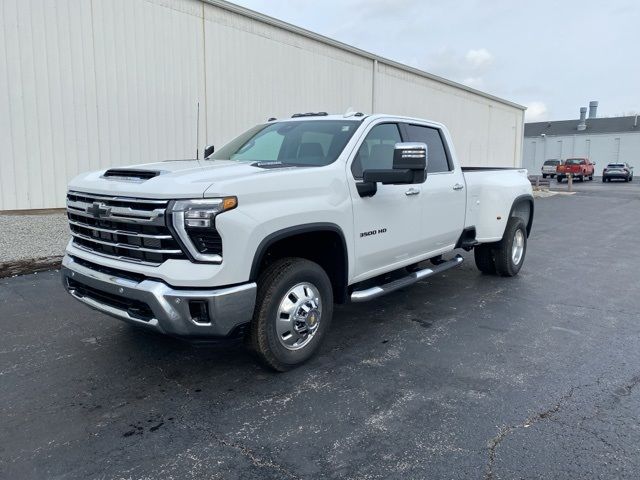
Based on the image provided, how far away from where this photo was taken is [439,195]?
531cm

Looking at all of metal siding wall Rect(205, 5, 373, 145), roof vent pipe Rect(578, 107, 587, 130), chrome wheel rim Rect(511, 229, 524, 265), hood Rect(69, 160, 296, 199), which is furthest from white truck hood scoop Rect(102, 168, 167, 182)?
roof vent pipe Rect(578, 107, 587, 130)

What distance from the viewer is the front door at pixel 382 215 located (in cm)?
425

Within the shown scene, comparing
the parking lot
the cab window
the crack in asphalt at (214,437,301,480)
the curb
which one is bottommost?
the crack in asphalt at (214,437,301,480)

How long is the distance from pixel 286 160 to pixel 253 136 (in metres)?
0.89

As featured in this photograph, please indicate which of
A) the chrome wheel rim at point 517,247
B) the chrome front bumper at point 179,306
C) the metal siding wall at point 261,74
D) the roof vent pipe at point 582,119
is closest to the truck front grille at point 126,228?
the chrome front bumper at point 179,306

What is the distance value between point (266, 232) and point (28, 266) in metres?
5.13

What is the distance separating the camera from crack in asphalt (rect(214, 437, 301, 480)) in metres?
2.67

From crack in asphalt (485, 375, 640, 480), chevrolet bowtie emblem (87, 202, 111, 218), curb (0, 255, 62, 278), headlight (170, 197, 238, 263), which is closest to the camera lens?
crack in asphalt (485, 375, 640, 480)

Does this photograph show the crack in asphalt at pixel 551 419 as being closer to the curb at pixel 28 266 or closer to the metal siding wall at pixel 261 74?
the curb at pixel 28 266

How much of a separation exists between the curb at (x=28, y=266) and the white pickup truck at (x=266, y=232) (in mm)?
3461

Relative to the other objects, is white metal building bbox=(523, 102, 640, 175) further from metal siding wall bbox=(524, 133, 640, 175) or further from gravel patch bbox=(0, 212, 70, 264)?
gravel patch bbox=(0, 212, 70, 264)

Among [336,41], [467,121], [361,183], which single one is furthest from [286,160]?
[467,121]

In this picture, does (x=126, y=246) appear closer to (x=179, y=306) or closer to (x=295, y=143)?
(x=179, y=306)

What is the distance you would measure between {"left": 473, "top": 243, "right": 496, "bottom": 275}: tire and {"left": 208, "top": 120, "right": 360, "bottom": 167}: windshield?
10.6 ft
